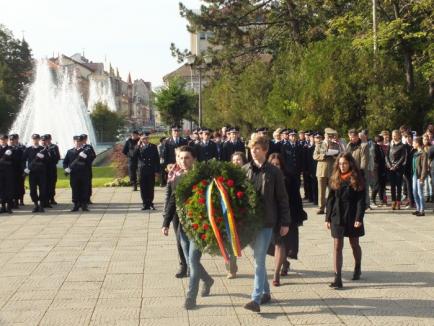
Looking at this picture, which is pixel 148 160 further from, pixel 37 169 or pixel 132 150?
pixel 132 150

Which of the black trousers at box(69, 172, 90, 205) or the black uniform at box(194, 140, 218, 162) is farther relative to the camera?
the black uniform at box(194, 140, 218, 162)

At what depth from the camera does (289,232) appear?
26.8 ft

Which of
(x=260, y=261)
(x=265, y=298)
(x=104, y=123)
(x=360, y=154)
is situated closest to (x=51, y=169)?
(x=360, y=154)

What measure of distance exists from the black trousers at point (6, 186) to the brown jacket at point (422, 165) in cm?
959

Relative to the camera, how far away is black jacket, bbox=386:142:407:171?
14.9 m

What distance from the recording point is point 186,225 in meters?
6.78

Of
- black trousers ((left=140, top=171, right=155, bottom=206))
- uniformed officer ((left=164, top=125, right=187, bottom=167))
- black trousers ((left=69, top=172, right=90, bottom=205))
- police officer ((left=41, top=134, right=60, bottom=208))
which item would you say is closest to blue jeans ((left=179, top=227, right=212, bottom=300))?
black trousers ((left=140, top=171, right=155, bottom=206))

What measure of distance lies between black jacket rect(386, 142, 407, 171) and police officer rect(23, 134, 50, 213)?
843 centimetres

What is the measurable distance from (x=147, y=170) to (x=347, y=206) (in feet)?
28.6

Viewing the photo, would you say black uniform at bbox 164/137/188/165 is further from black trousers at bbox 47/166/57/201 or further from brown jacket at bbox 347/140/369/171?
brown jacket at bbox 347/140/369/171

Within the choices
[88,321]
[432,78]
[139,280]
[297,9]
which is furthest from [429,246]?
[297,9]

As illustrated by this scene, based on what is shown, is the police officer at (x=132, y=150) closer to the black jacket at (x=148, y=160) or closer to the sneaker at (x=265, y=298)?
the black jacket at (x=148, y=160)

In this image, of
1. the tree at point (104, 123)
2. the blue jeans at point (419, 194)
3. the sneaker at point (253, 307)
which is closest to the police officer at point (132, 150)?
the blue jeans at point (419, 194)

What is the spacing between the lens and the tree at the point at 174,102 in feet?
166
